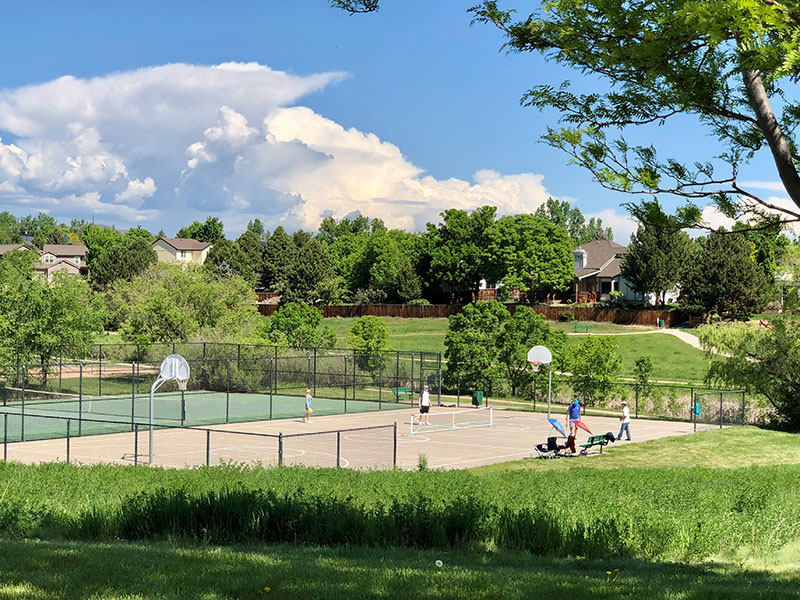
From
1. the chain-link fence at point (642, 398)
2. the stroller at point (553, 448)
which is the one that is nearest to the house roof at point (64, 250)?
the chain-link fence at point (642, 398)

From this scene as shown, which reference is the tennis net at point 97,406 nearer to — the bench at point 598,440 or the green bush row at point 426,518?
the bench at point 598,440

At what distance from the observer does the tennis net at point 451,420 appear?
35500 millimetres

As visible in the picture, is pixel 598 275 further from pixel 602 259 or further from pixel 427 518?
pixel 427 518

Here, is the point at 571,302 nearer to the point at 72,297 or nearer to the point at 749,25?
the point at 72,297

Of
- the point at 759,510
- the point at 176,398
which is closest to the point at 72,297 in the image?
the point at 176,398

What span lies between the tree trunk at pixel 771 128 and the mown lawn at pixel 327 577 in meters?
3.47

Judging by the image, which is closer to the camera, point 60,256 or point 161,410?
point 161,410

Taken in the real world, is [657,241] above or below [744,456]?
above

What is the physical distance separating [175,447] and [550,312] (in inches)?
2439

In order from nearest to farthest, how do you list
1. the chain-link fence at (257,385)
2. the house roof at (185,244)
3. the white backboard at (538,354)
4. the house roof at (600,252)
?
the white backboard at (538,354), the chain-link fence at (257,385), the house roof at (600,252), the house roof at (185,244)

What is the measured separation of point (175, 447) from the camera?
29.7 meters

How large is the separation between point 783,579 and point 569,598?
3.00 metres

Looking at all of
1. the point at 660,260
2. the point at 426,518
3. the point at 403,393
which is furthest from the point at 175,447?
the point at 660,260

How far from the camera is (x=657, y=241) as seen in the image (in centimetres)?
8438
